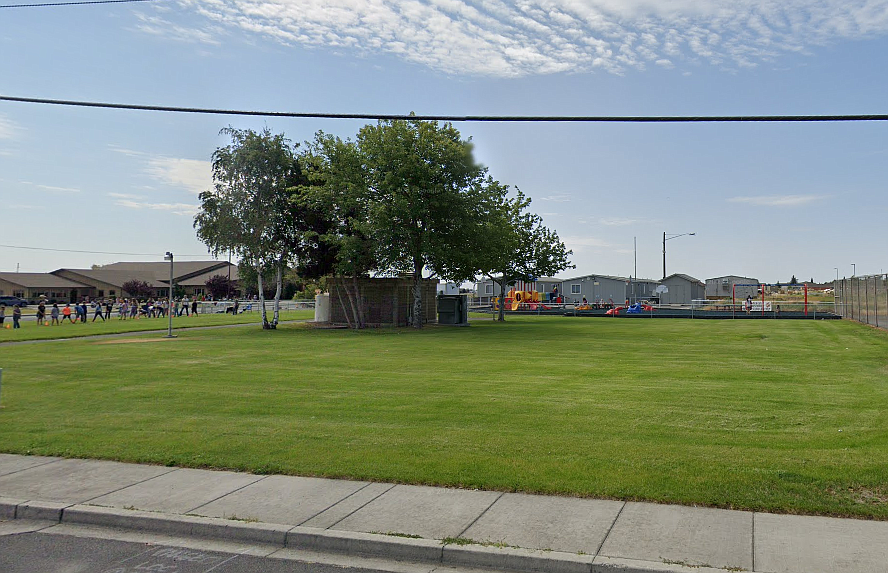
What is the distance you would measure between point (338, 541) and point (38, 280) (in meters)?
103

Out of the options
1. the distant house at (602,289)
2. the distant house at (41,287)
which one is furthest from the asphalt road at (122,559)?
the distant house at (41,287)

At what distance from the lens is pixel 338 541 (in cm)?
635

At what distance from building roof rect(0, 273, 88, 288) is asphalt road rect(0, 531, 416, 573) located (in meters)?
98.2

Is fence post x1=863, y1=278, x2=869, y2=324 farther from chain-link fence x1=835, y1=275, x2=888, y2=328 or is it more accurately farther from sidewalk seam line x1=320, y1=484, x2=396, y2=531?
sidewalk seam line x1=320, y1=484, x2=396, y2=531

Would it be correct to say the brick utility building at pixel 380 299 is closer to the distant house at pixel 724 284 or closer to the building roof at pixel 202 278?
the distant house at pixel 724 284

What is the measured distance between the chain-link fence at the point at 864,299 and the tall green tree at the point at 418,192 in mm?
17836

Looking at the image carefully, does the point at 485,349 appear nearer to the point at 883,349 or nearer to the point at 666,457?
the point at 883,349

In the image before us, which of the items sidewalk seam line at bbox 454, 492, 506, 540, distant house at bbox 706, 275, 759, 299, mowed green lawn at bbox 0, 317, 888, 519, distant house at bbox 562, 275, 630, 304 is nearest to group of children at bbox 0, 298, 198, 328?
mowed green lawn at bbox 0, 317, 888, 519

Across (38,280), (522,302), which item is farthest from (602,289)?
(38,280)

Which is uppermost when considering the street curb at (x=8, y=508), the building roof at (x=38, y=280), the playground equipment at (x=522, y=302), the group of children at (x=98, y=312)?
the building roof at (x=38, y=280)

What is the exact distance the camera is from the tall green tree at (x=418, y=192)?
114 feet

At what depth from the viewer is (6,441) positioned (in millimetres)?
10125

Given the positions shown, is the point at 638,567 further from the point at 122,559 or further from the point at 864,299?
the point at 864,299

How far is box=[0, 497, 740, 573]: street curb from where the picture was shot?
5699 millimetres
